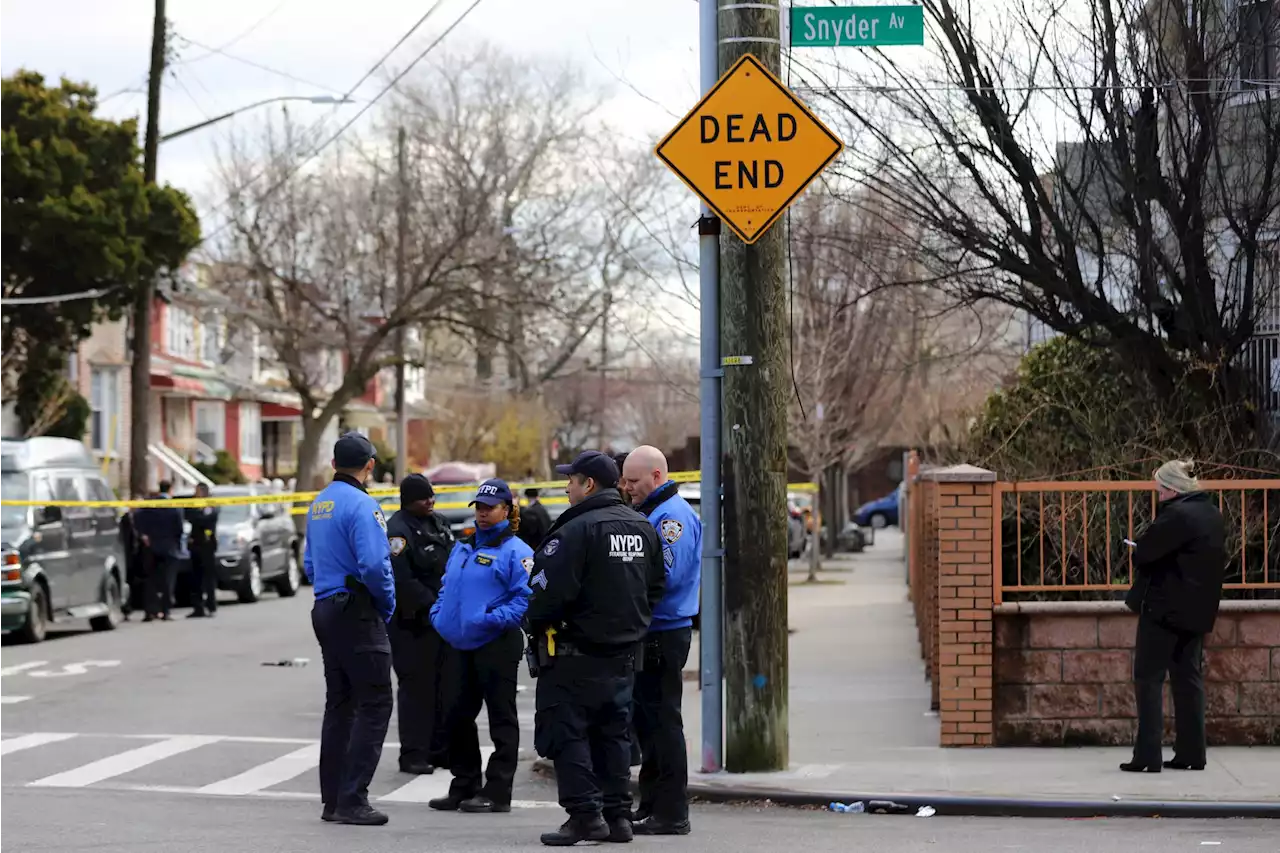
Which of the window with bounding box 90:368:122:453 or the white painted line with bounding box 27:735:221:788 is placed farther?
the window with bounding box 90:368:122:453

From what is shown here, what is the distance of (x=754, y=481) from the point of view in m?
10.8

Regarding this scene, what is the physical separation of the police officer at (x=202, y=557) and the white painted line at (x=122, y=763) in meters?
12.8

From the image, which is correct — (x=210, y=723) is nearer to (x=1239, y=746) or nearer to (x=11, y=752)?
(x=11, y=752)

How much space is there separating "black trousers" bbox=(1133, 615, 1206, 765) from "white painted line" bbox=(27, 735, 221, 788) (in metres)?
6.14

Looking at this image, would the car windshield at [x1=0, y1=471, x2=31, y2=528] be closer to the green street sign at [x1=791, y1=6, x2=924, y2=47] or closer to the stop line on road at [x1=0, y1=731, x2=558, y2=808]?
the stop line on road at [x1=0, y1=731, x2=558, y2=808]

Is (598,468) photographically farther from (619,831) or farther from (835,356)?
(835,356)

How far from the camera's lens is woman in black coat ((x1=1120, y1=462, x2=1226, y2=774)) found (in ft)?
35.2

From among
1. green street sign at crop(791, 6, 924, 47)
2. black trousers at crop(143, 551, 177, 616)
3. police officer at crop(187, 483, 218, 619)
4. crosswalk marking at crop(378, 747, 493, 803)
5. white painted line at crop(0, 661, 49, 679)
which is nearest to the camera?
green street sign at crop(791, 6, 924, 47)

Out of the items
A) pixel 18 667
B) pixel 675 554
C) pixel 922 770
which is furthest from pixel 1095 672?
pixel 18 667

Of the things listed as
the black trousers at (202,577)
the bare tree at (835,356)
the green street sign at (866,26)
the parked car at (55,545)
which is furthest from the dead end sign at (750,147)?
→ the black trousers at (202,577)

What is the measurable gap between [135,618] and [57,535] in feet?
16.0

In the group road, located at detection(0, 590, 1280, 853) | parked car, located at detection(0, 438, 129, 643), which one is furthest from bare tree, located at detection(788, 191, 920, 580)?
road, located at detection(0, 590, 1280, 853)

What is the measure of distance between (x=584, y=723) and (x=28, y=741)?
20.8ft

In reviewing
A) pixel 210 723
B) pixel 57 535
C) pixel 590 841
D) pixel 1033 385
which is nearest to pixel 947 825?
pixel 590 841
